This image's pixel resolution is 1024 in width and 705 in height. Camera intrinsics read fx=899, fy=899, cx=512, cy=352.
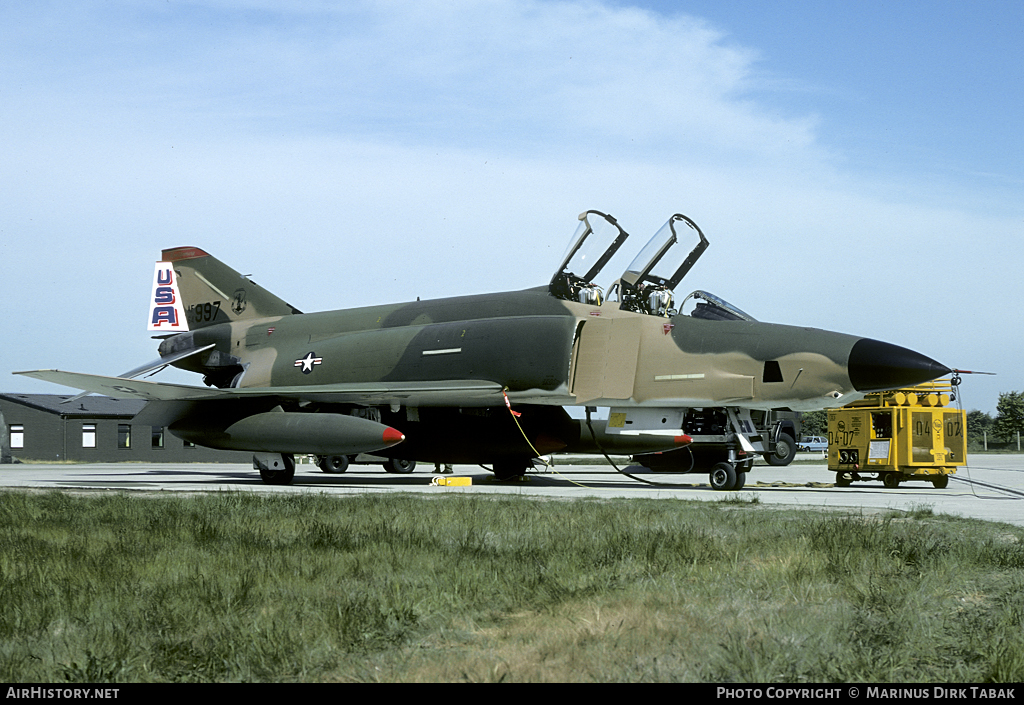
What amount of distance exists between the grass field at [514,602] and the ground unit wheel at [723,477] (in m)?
6.70

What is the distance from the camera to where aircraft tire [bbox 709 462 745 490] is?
47.5 feet

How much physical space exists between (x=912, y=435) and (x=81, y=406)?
36.8m

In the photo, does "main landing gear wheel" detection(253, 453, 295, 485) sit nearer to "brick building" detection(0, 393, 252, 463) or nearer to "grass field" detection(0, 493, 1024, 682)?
"grass field" detection(0, 493, 1024, 682)

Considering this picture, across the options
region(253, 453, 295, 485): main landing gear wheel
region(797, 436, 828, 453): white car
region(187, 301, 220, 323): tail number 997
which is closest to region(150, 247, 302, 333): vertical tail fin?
region(187, 301, 220, 323): tail number 997

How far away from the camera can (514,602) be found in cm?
441

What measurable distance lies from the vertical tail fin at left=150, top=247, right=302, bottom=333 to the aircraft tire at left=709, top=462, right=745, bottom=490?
35.4 feet

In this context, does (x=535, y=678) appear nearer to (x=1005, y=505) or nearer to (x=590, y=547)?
(x=590, y=547)

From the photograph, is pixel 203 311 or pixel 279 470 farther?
pixel 203 311

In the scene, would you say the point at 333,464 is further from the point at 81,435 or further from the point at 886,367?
the point at 81,435

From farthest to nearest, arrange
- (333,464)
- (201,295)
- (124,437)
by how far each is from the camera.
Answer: (124,437)
(201,295)
(333,464)

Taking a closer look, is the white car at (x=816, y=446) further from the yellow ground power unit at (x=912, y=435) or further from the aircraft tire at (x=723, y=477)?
the aircraft tire at (x=723, y=477)

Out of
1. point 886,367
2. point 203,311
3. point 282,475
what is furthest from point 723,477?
point 203,311

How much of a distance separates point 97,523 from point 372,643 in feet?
17.9
